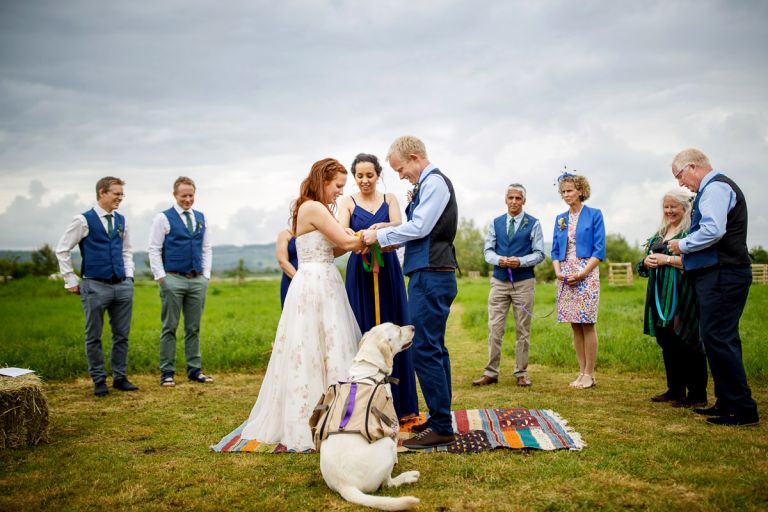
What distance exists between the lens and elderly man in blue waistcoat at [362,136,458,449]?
15.0 feet

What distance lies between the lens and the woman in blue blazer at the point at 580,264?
6.86 meters

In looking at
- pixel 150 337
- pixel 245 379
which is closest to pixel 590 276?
pixel 245 379

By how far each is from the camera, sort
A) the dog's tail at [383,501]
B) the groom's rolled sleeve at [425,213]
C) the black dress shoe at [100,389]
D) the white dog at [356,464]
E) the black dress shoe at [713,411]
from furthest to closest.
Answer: the black dress shoe at [100,389] < the black dress shoe at [713,411] < the groom's rolled sleeve at [425,213] < the white dog at [356,464] < the dog's tail at [383,501]

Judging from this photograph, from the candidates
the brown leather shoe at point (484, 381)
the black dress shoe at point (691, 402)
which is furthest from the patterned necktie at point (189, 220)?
the black dress shoe at point (691, 402)

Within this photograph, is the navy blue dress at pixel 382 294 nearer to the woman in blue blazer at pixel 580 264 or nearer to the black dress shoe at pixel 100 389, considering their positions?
the woman in blue blazer at pixel 580 264

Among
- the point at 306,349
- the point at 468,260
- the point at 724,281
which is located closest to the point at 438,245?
the point at 306,349

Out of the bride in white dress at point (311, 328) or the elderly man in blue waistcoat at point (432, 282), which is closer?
the elderly man in blue waistcoat at point (432, 282)

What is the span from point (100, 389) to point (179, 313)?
1405mm

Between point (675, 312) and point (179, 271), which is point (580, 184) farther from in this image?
point (179, 271)

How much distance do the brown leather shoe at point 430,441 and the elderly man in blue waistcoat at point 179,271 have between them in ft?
14.1

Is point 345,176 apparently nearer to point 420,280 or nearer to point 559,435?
point 420,280

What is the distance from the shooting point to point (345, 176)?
17.6 feet

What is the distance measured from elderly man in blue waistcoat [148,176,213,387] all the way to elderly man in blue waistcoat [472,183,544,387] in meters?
4.10

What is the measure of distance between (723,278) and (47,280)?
28770 mm
